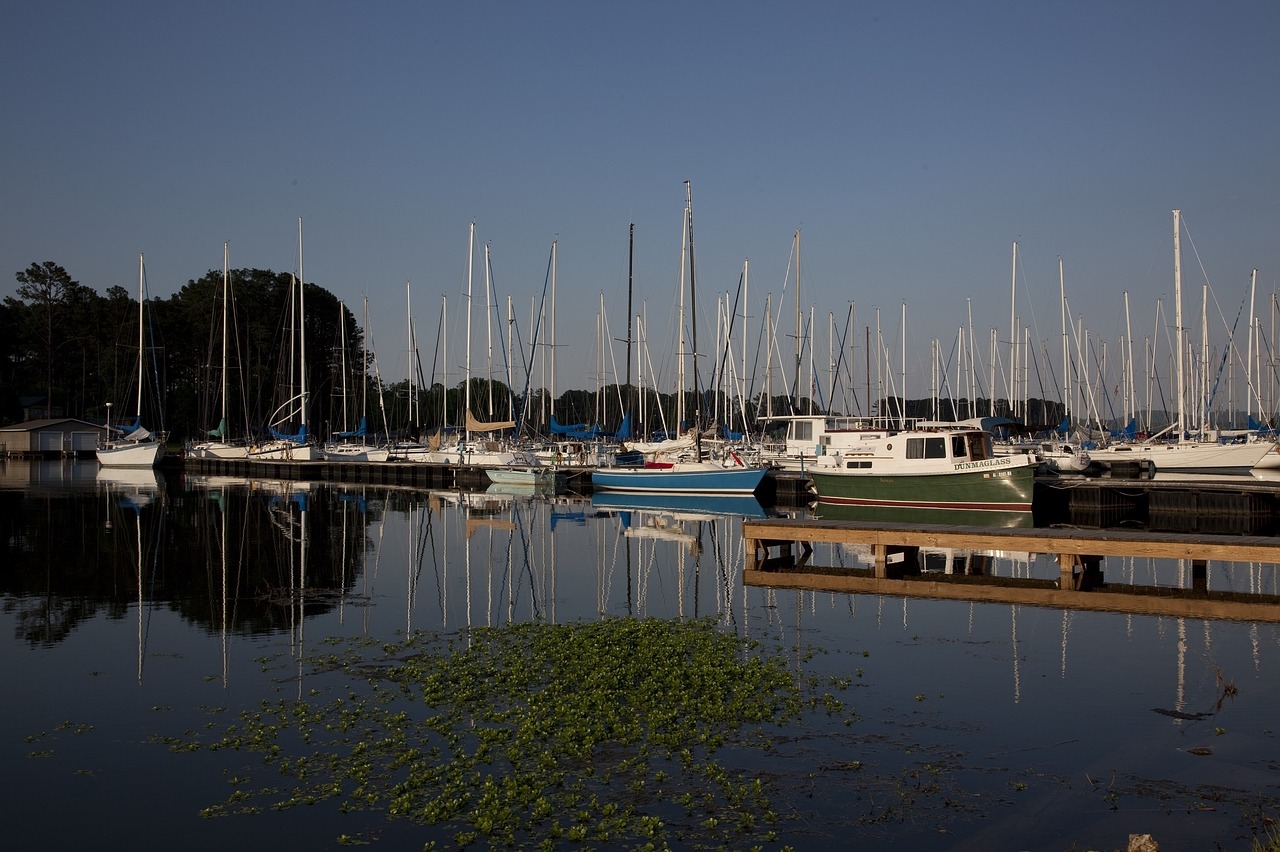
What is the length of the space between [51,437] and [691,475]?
80.2 meters

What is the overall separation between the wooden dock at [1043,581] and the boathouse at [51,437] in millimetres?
94542

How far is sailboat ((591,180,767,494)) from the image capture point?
4850 centimetres

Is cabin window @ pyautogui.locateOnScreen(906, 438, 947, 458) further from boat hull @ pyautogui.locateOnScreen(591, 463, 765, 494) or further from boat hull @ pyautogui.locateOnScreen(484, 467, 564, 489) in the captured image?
boat hull @ pyautogui.locateOnScreen(484, 467, 564, 489)

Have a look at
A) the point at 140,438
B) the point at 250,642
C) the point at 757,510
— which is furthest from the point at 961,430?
the point at 140,438

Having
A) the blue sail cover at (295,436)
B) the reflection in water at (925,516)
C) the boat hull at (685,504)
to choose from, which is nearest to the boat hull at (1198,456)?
the reflection in water at (925,516)

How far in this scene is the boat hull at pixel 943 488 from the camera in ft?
129

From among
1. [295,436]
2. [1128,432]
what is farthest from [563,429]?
[1128,432]

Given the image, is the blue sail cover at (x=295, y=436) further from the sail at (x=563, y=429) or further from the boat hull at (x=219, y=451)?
the sail at (x=563, y=429)

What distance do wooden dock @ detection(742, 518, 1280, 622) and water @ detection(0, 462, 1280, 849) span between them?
39 cm

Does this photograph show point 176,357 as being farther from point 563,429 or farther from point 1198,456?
point 1198,456

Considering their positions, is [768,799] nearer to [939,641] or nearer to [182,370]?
[939,641]

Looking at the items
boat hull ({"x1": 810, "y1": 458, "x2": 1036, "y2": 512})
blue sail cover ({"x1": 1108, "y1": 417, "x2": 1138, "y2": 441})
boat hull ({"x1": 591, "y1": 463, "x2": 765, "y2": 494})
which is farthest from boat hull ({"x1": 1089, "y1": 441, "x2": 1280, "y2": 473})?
boat hull ({"x1": 591, "y1": 463, "x2": 765, "y2": 494})

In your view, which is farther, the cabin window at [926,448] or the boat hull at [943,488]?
the cabin window at [926,448]

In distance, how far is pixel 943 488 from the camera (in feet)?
134
